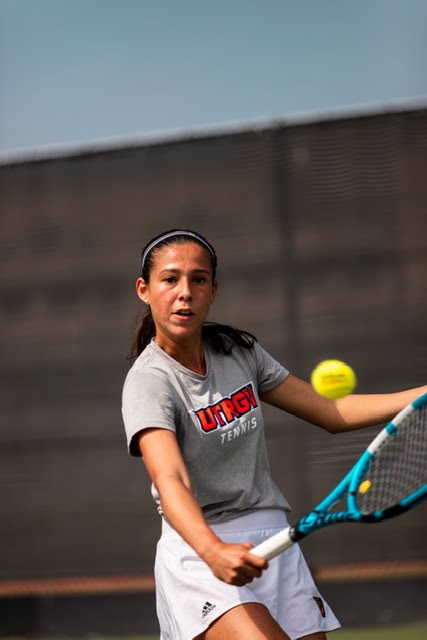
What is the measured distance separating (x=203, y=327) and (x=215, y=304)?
1952 mm

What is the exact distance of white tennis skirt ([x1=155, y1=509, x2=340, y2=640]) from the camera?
2.37 meters

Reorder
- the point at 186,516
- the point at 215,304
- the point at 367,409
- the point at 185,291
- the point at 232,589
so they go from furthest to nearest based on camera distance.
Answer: the point at 215,304, the point at 367,409, the point at 185,291, the point at 232,589, the point at 186,516

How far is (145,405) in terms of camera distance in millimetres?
2354

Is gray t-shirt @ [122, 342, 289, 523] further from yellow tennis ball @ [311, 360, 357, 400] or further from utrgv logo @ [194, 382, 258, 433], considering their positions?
yellow tennis ball @ [311, 360, 357, 400]

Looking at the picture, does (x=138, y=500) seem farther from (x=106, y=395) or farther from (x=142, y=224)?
(x=142, y=224)

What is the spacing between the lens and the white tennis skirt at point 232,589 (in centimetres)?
237

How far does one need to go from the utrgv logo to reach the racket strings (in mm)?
331

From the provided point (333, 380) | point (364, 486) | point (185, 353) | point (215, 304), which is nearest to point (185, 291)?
point (185, 353)

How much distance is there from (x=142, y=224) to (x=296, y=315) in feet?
2.73

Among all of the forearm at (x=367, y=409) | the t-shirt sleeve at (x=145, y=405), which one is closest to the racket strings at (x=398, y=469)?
the forearm at (x=367, y=409)

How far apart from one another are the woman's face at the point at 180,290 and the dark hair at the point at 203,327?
2 centimetres

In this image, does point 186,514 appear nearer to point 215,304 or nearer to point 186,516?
point 186,516

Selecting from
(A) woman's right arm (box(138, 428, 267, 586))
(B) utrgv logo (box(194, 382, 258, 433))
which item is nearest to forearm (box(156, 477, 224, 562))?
(A) woman's right arm (box(138, 428, 267, 586))

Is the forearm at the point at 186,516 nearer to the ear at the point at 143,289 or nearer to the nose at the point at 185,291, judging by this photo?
the nose at the point at 185,291
